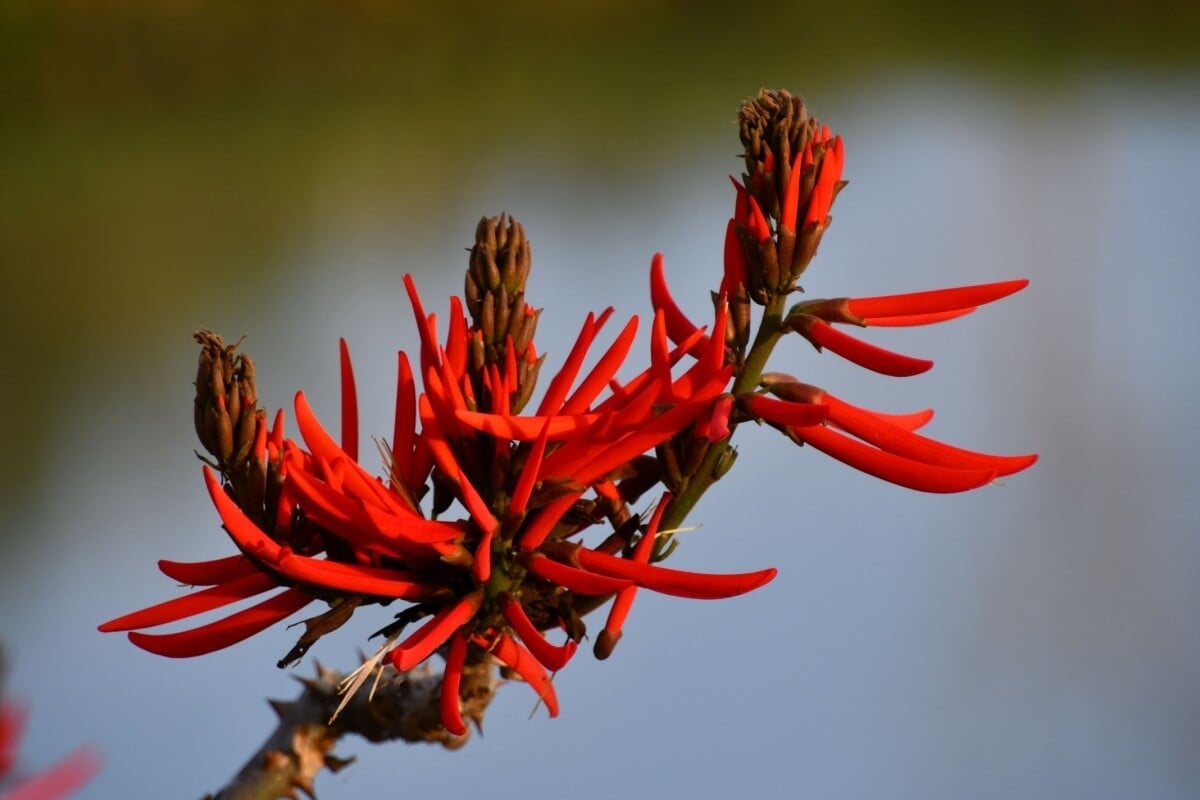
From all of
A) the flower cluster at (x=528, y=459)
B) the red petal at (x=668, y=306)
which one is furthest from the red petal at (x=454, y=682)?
the red petal at (x=668, y=306)

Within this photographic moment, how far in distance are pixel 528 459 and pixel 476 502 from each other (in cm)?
2

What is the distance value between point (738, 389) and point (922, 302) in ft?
0.19

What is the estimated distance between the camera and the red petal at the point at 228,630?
0.26 metres

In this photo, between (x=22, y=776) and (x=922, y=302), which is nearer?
(x=22, y=776)

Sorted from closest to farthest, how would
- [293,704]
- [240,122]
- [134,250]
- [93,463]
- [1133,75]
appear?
[293,704] → [93,463] → [134,250] → [240,122] → [1133,75]

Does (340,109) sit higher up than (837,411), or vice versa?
(340,109)

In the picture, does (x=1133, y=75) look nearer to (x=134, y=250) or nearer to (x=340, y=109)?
(x=340, y=109)

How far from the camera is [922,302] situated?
289mm

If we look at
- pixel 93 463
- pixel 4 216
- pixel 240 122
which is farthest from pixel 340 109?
pixel 93 463

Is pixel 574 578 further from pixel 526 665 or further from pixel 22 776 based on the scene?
pixel 22 776

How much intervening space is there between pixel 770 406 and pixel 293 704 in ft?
0.63

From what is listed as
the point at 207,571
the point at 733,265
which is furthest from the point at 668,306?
the point at 207,571

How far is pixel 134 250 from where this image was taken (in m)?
1.54

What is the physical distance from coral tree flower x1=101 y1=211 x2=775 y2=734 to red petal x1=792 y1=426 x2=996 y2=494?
0.03m
